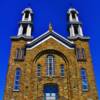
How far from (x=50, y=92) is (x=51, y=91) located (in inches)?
6.7

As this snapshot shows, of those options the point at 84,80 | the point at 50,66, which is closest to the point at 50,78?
the point at 50,66

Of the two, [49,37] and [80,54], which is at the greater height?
[49,37]

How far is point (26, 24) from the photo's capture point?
34438mm

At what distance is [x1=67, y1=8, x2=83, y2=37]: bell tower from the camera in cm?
3327

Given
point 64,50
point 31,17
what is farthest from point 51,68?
point 31,17

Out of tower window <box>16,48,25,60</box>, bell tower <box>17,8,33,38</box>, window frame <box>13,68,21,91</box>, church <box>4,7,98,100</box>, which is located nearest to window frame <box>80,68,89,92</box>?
church <box>4,7,98,100</box>

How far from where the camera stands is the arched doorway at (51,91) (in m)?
26.2

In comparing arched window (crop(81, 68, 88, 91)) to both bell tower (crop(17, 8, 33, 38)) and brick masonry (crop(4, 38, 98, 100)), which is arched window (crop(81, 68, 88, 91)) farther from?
bell tower (crop(17, 8, 33, 38))

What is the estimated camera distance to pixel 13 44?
30.4 m

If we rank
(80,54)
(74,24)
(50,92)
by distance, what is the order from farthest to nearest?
(74,24) → (80,54) → (50,92)

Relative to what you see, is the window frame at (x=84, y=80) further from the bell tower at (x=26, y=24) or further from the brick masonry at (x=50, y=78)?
the bell tower at (x=26, y=24)

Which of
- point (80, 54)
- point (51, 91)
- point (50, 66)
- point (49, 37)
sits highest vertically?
point (49, 37)

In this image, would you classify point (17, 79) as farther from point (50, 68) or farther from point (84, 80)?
point (84, 80)

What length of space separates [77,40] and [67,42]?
1524 millimetres
